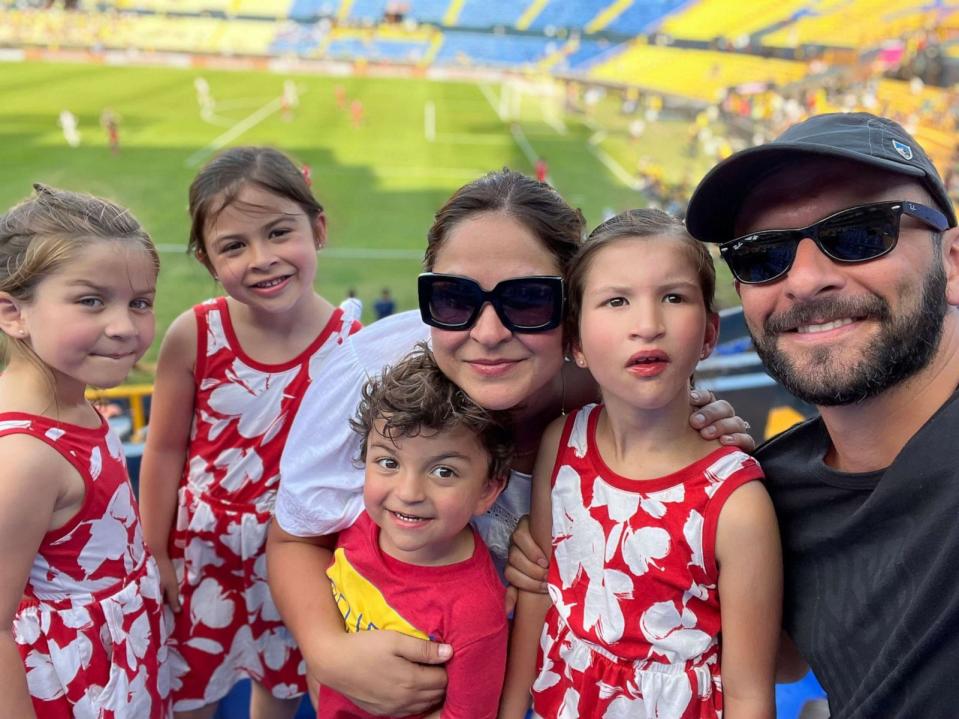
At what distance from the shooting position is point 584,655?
5.40 ft

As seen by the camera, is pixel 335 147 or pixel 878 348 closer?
pixel 878 348

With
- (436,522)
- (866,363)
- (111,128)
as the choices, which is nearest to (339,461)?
(436,522)

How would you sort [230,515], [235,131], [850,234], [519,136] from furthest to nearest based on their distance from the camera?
[519,136] → [235,131] → [230,515] → [850,234]

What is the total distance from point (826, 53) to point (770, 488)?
103 ft

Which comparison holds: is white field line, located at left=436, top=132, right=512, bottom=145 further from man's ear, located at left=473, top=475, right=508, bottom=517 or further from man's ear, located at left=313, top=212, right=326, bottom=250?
man's ear, located at left=473, top=475, right=508, bottom=517

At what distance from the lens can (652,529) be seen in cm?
158

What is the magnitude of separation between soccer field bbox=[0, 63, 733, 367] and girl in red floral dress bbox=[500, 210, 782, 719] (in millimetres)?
9212

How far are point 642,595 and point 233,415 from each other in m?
1.37

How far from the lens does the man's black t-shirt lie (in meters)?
1.35

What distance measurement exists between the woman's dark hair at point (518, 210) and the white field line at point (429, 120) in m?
23.0

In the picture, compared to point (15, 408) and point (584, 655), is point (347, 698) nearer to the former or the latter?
point (584, 655)

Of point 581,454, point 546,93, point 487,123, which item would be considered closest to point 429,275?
point 581,454

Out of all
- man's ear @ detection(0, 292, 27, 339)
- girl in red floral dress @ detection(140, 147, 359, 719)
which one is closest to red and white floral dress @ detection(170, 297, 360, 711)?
girl in red floral dress @ detection(140, 147, 359, 719)

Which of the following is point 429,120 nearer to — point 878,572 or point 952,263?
point 952,263
